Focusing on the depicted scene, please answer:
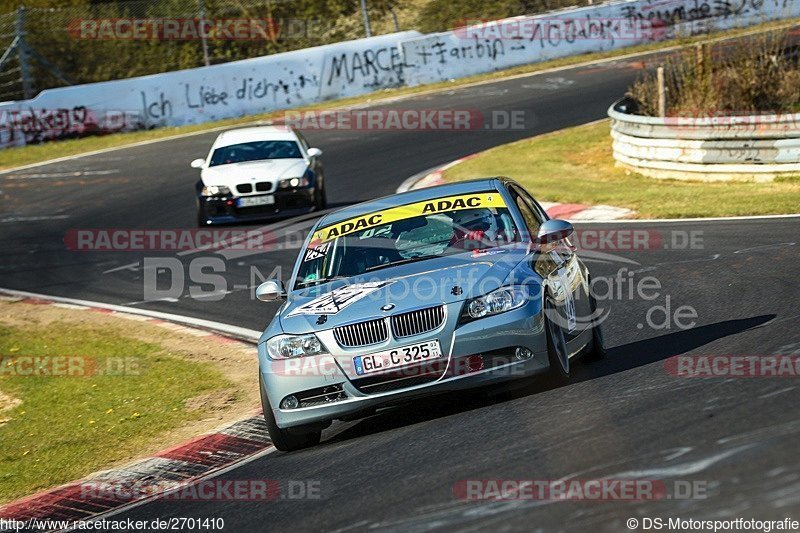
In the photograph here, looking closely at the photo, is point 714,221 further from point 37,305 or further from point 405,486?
point 405,486

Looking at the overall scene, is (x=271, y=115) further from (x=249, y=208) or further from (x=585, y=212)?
(x=585, y=212)

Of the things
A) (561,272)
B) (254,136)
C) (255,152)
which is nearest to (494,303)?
(561,272)

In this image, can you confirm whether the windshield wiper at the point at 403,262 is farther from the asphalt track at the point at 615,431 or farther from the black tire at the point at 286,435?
the black tire at the point at 286,435

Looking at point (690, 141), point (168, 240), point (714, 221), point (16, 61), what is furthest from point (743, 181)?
point (16, 61)

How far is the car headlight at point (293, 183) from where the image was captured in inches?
792

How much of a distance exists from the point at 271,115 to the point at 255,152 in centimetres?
1249

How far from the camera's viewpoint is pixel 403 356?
7.59 m

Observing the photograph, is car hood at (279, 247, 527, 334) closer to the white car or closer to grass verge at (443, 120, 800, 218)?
grass verge at (443, 120, 800, 218)

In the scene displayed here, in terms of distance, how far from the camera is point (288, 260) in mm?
16875

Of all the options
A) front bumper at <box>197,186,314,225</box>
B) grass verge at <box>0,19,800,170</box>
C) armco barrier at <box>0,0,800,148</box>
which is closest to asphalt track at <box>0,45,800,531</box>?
front bumper at <box>197,186,314,225</box>

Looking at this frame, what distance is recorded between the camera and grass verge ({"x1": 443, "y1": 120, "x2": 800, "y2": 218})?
54.1ft

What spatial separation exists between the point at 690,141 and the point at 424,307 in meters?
12.6

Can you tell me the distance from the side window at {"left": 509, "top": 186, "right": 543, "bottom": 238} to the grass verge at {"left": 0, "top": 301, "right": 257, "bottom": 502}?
2.82 metres

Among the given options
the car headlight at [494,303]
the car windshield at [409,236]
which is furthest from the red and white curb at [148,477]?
the car headlight at [494,303]
